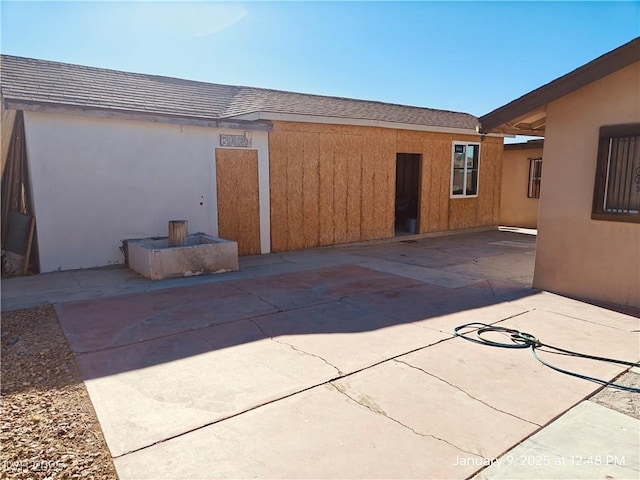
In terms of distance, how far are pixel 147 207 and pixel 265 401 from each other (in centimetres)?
597

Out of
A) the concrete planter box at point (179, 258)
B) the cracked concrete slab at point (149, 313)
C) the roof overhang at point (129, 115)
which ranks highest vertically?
the roof overhang at point (129, 115)

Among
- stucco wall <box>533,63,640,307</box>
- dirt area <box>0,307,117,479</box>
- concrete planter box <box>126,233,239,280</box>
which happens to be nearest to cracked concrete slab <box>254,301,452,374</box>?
dirt area <box>0,307,117,479</box>

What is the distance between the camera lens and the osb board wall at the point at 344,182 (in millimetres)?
9469

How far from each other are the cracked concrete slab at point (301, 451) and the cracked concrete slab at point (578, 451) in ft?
0.93

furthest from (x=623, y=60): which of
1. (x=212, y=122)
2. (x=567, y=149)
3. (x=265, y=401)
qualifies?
(x=212, y=122)

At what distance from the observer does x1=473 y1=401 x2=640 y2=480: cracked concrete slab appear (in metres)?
2.33

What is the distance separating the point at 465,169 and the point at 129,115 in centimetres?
954

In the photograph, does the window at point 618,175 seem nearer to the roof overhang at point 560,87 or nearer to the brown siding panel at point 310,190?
the roof overhang at point 560,87

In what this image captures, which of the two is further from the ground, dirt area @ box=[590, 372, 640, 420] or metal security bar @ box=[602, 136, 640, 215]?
metal security bar @ box=[602, 136, 640, 215]

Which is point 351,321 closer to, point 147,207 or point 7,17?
point 147,207

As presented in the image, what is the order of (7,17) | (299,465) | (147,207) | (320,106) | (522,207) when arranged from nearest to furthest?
1. (299,465)
2. (7,17)
3. (147,207)
4. (320,106)
5. (522,207)

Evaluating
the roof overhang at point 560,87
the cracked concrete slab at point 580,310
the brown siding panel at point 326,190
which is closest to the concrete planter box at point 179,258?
the brown siding panel at point 326,190

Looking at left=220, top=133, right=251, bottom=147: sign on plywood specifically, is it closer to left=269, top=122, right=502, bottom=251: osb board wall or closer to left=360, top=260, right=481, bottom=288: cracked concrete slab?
left=269, top=122, right=502, bottom=251: osb board wall

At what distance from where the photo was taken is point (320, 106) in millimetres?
10711
